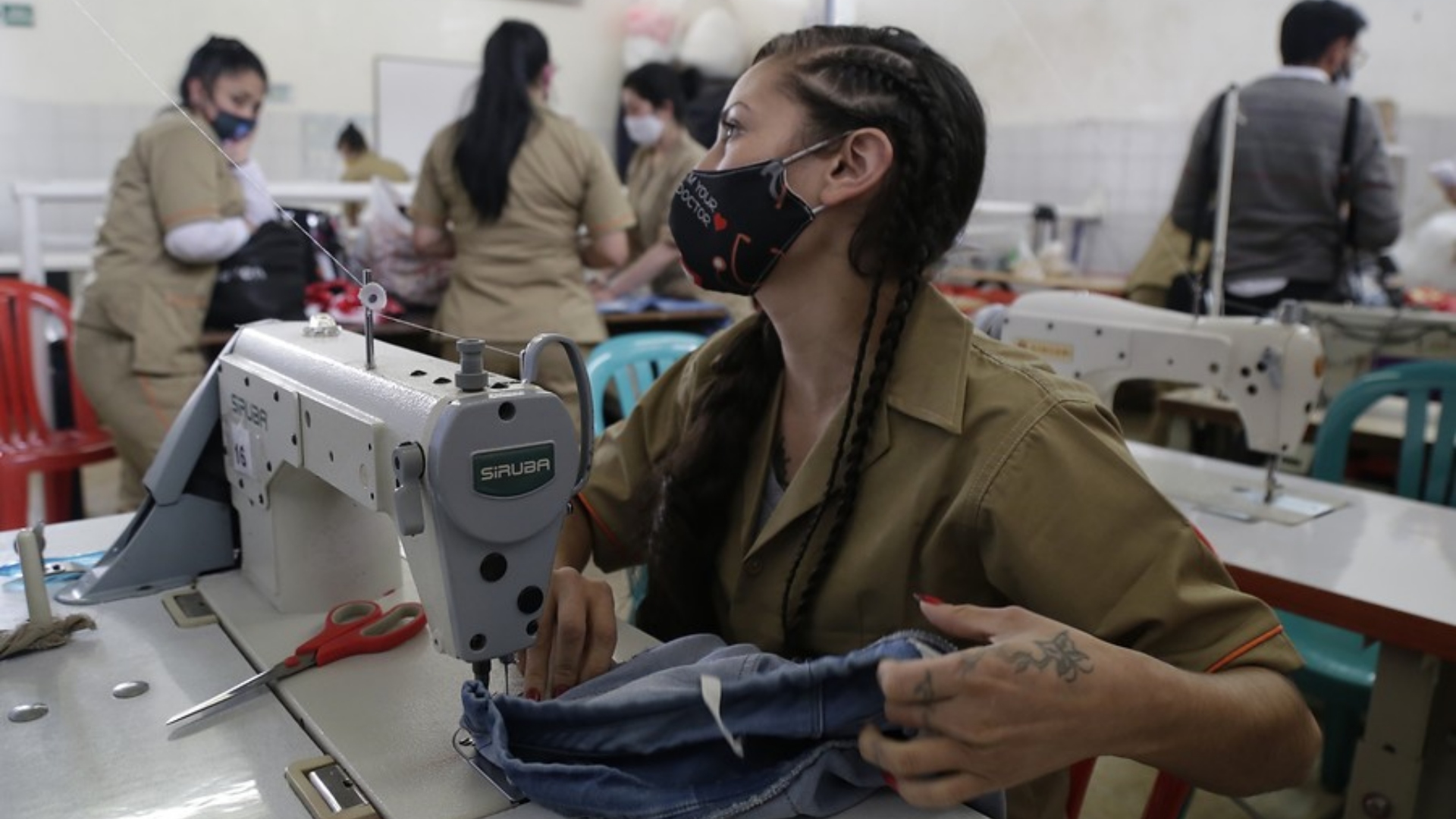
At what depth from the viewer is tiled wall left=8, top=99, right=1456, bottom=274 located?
5.36m

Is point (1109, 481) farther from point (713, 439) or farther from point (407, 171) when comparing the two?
point (407, 171)

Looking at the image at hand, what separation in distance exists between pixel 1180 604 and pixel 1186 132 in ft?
19.3

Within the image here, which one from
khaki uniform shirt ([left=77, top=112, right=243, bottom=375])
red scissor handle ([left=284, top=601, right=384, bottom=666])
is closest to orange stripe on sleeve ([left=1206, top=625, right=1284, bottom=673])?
red scissor handle ([left=284, top=601, right=384, bottom=666])

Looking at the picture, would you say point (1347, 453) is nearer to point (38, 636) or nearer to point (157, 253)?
point (38, 636)

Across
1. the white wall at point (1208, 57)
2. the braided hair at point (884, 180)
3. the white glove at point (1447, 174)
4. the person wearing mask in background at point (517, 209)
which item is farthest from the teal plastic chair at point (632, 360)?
the white glove at point (1447, 174)

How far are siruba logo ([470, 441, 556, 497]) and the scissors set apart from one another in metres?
0.24

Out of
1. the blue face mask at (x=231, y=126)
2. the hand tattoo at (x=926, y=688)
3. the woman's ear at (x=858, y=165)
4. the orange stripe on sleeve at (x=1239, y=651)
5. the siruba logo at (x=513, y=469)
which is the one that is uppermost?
the blue face mask at (x=231, y=126)

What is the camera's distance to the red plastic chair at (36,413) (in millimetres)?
2988

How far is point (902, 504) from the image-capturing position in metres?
1.15

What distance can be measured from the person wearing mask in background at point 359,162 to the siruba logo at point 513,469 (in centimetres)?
542

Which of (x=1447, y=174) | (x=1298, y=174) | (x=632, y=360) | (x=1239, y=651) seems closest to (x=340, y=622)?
(x=1239, y=651)

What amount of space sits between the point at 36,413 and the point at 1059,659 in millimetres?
3097

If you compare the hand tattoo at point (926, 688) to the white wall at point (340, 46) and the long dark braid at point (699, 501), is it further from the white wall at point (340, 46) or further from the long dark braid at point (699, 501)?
the white wall at point (340, 46)

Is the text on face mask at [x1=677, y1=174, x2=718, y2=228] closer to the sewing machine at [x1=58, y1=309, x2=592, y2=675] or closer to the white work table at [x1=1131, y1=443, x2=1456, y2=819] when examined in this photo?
the sewing machine at [x1=58, y1=309, x2=592, y2=675]
